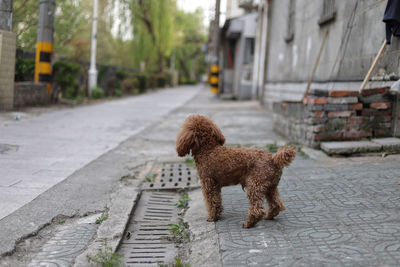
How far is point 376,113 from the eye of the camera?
22.0ft

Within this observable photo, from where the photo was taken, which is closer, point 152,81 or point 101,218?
point 101,218

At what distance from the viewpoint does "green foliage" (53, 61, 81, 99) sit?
14.4 m

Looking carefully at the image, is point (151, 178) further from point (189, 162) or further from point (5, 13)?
point (5, 13)

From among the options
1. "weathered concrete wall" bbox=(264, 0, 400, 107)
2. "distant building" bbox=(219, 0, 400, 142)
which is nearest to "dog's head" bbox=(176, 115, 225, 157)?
"distant building" bbox=(219, 0, 400, 142)

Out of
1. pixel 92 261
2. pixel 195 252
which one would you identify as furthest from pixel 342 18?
pixel 92 261

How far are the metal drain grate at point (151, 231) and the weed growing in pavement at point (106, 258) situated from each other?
14cm

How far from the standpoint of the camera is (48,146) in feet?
24.0

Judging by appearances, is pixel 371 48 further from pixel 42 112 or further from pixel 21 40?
pixel 21 40

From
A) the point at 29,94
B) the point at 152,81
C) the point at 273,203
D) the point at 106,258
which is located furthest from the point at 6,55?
the point at 152,81

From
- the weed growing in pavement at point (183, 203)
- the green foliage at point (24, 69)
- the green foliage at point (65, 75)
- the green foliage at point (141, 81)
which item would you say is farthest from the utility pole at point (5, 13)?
the green foliage at point (141, 81)

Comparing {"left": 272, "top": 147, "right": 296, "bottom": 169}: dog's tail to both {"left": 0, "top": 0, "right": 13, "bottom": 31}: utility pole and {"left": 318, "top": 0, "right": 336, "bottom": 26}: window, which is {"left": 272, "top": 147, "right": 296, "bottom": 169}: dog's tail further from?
{"left": 0, "top": 0, "right": 13, "bottom": 31}: utility pole

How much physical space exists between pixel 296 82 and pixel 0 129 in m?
8.49

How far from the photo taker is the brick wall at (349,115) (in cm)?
665

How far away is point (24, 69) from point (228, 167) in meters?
11.1
